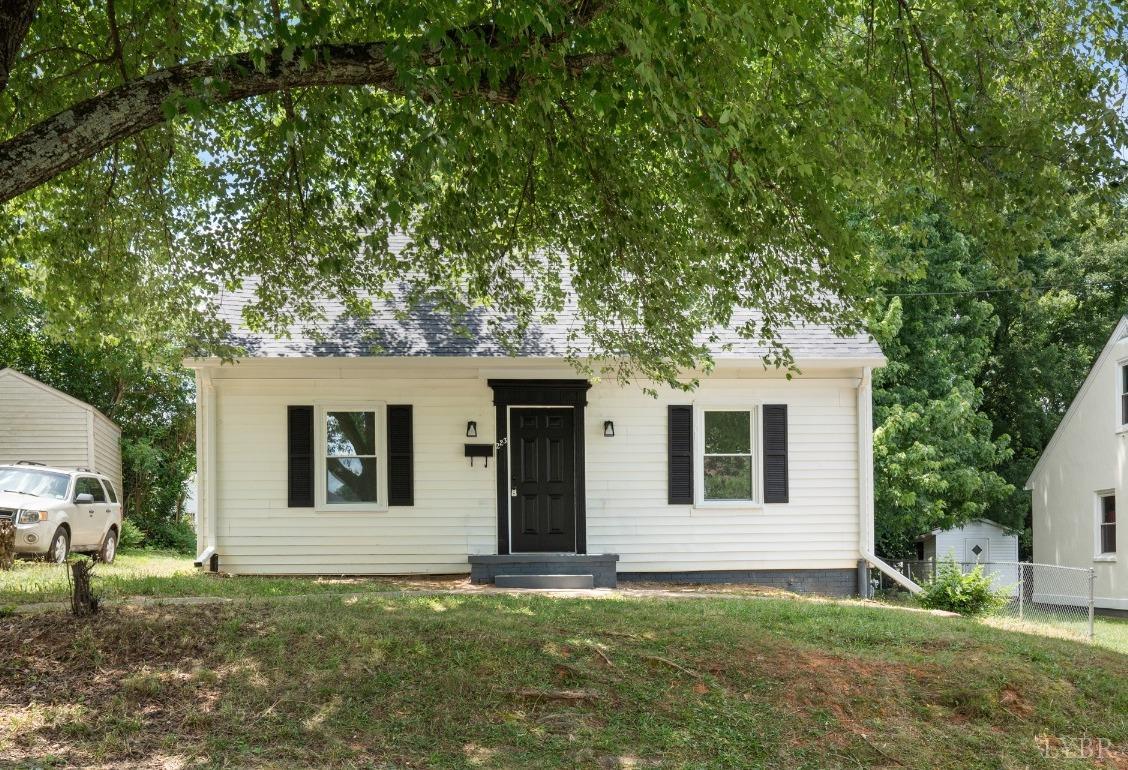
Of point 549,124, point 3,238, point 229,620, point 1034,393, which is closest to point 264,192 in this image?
point 3,238

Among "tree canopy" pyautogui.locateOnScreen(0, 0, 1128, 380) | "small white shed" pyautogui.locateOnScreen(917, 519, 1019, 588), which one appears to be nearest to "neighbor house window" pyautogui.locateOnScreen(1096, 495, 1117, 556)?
"small white shed" pyautogui.locateOnScreen(917, 519, 1019, 588)

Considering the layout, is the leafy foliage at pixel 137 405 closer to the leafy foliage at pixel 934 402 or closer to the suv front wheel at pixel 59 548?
the suv front wheel at pixel 59 548

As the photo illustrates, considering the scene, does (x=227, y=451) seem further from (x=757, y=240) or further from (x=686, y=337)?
(x=757, y=240)

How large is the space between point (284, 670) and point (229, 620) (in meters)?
1.26

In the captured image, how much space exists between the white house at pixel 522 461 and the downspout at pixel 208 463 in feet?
0.09

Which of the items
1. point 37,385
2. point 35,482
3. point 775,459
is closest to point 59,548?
point 35,482

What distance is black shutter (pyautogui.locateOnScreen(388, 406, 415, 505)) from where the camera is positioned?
14.7 m

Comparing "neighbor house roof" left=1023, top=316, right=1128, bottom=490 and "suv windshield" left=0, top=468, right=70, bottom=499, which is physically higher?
"neighbor house roof" left=1023, top=316, right=1128, bottom=490

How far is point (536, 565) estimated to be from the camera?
1411cm

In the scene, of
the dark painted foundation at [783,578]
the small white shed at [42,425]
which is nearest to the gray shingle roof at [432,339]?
the dark painted foundation at [783,578]

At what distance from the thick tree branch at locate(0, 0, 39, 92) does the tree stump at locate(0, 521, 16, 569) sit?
8070 millimetres

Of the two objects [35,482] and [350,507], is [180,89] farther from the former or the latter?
[35,482]

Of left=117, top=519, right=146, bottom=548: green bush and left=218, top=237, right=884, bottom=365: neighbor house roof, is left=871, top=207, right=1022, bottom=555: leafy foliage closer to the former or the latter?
left=218, top=237, right=884, bottom=365: neighbor house roof

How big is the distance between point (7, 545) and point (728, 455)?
9.77m
